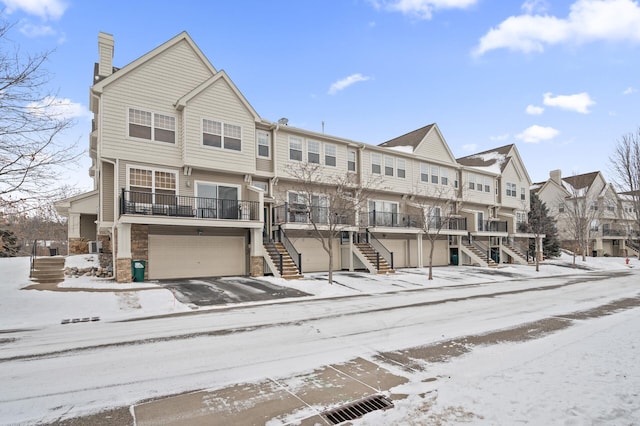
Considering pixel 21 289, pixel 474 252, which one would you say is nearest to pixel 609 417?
pixel 21 289

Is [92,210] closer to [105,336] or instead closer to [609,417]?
[105,336]

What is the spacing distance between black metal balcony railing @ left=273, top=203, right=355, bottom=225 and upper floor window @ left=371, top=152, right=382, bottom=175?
512cm

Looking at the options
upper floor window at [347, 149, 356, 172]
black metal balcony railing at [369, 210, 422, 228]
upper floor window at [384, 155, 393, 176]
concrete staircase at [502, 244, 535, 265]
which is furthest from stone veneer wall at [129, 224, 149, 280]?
concrete staircase at [502, 244, 535, 265]

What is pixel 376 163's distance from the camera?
26375mm

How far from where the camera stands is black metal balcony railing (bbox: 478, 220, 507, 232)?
105 feet

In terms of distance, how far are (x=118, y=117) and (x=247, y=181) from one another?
6.81m

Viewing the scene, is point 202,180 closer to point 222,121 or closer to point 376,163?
point 222,121

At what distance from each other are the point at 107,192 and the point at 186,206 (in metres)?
3.81

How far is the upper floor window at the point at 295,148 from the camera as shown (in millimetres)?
22172

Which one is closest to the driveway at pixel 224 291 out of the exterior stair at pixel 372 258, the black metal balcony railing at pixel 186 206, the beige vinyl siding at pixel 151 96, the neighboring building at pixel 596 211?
the black metal balcony railing at pixel 186 206

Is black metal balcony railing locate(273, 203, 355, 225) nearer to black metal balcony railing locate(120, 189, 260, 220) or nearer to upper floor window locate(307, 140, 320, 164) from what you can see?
black metal balcony railing locate(120, 189, 260, 220)

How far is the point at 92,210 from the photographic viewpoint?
22.1 meters

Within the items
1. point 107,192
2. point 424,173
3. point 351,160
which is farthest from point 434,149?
point 107,192

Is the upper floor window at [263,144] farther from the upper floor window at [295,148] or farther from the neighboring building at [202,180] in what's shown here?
the upper floor window at [295,148]
